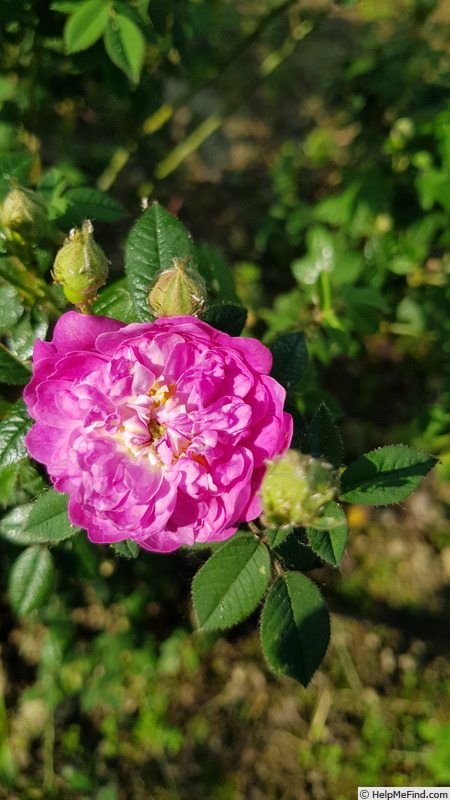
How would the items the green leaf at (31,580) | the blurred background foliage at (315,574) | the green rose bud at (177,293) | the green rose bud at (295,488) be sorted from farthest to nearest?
the blurred background foliage at (315,574)
the green leaf at (31,580)
the green rose bud at (177,293)
the green rose bud at (295,488)

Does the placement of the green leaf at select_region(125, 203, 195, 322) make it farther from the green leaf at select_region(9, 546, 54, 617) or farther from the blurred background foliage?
the green leaf at select_region(9, 546, 54, 617)

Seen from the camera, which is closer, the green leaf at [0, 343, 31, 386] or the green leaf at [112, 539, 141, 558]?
the green leaf at [112, 539, 141, 558]

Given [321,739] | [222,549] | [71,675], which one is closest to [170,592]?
[71,675]

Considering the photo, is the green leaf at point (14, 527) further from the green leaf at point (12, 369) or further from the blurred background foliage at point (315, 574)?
the green leaf at point (12, 369)

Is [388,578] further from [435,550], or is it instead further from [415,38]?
[415,38]

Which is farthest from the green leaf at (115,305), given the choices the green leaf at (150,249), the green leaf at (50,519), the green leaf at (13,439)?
the green leaf at (50,519)

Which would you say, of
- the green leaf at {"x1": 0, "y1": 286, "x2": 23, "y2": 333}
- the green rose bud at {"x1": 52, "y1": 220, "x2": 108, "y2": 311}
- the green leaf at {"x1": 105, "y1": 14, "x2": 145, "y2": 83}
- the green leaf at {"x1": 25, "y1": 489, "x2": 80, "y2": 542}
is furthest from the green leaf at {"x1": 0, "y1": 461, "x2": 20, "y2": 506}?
the green leaf at {"x1": 105, "y1": 14, "x2": 145, "y2": 83}

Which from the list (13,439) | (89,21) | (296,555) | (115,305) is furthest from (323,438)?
(89,21)
